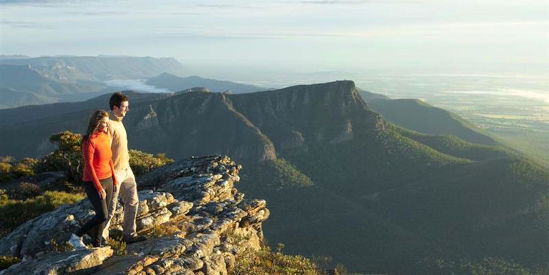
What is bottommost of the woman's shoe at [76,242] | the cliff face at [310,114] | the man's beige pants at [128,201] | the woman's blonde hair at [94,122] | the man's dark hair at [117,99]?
the cliff face at [310,114]

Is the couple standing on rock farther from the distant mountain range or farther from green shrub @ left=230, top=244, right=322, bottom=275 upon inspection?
the distant mountain range

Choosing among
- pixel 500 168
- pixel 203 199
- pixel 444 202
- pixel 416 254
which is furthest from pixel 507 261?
pixel 203 199

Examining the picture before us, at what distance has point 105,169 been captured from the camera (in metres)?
11.6

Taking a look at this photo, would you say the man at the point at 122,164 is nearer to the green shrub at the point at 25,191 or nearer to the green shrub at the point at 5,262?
the green shrub at the point at 5,262

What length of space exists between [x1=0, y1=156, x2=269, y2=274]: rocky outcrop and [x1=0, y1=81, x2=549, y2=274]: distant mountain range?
245ft

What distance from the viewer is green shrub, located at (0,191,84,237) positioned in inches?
714

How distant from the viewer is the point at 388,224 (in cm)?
11600

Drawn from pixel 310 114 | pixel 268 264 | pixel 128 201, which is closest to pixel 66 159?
pixel 128 201

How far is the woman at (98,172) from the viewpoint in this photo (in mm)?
11070

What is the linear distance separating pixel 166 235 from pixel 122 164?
350 centimetres

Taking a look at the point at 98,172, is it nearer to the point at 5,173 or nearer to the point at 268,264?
the point at 268,264

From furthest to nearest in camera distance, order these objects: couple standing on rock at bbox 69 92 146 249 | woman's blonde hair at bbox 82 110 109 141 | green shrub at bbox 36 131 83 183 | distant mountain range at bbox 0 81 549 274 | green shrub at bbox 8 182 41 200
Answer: distant mountain range at bbox 0 81 549 274
green shrub at bbox 36 131 83 183
green shrub at bbox 8 182 41 200
couple standing on rock at bbox 69 92 146 249
woman's blonde hair at bbox 82 110 109 141

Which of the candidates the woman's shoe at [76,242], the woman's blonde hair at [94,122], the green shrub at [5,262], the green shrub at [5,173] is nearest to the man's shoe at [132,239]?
the woman's shoe at [76,242]

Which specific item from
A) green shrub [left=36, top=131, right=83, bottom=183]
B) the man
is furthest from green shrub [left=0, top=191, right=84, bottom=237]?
the man
